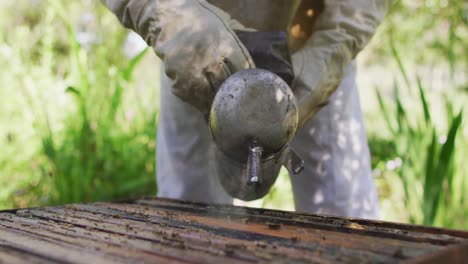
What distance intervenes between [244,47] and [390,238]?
593 mm

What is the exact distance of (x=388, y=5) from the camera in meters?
1.68

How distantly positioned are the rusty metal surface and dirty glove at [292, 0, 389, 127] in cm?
35

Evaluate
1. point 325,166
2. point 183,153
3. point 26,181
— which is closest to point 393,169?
point 325,166

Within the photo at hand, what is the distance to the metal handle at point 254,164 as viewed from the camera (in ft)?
3.56

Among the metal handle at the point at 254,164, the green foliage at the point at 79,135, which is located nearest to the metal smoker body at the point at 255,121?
the metal handle at the point at 254,164

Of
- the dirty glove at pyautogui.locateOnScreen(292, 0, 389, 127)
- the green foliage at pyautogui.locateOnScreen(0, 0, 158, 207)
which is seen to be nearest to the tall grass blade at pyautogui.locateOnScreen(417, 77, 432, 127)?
the dirty glove at pyautogui.locateOnScreen(292, 0, 389, 127)

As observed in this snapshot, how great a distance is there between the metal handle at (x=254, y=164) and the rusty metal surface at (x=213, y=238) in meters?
0.10

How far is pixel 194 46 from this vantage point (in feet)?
4.23

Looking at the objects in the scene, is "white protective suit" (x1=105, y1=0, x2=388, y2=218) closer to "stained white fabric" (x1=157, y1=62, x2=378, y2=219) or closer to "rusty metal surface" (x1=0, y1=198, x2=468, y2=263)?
"stained white fabric" (x1=157, y1=62, x2=378, y2=219)

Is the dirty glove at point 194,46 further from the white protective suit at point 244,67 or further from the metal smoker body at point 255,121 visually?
the metal smoker body at point 255,121

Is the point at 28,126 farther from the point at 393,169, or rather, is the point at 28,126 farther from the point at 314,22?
the point at 393,169

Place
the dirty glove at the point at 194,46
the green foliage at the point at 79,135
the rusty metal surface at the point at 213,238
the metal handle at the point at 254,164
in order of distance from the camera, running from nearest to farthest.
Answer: the rusty metal surface at the point at 213,238, the metal handle at the point at 254,164, the dirty glove at the point at 194,46, the green foliage at the point at 79,135

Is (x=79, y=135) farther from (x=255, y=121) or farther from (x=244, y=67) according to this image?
(x=255, y=121)

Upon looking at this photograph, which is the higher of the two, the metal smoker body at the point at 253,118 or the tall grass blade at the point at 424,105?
the metal smoker body at the point at 253,118
